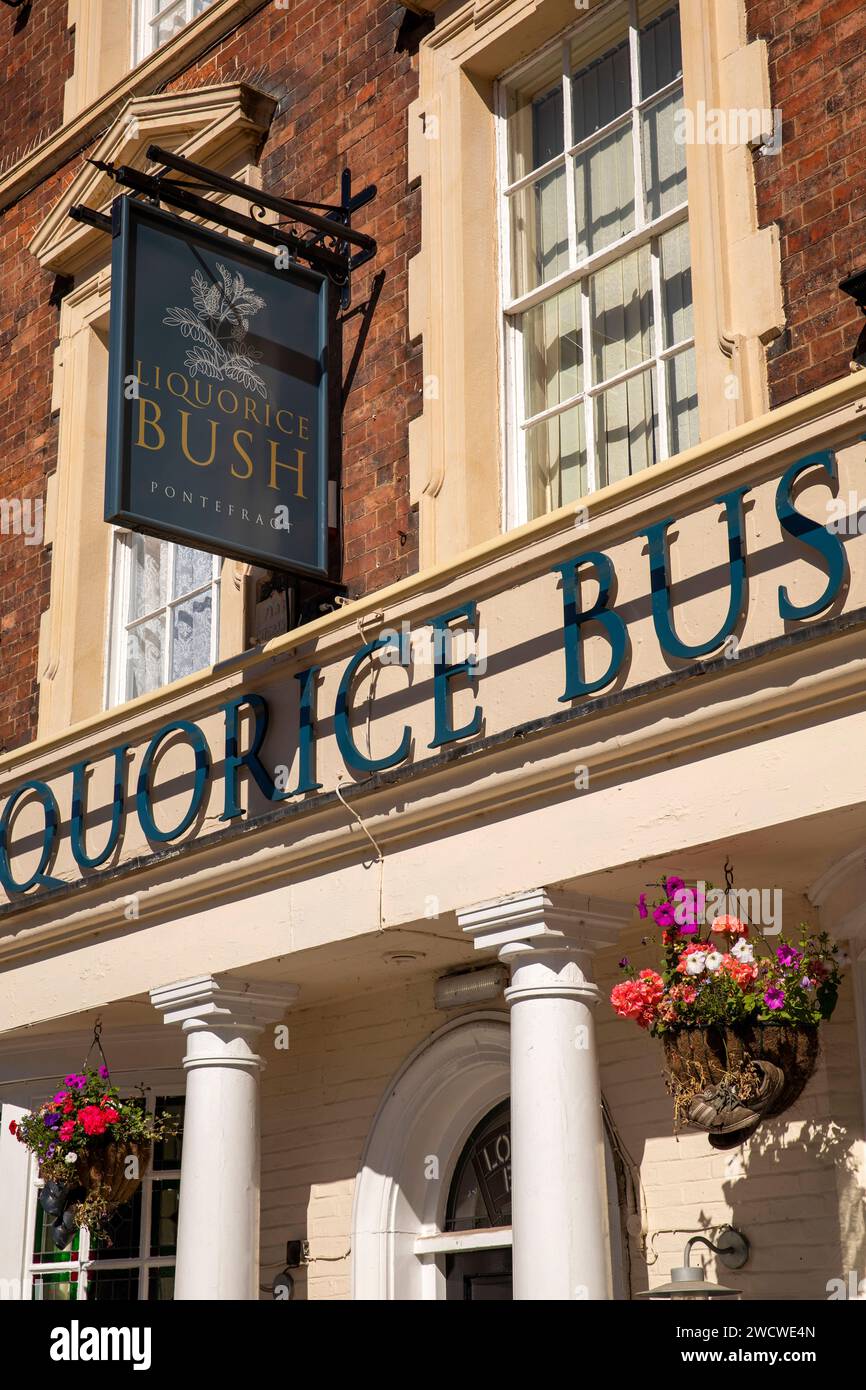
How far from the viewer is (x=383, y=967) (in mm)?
8586

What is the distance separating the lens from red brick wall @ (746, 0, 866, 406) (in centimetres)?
691

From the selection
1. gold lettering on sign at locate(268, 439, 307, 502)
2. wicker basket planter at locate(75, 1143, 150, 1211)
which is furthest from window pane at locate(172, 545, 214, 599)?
wicker basket planter at locate(75, 1143, 150, 1211)

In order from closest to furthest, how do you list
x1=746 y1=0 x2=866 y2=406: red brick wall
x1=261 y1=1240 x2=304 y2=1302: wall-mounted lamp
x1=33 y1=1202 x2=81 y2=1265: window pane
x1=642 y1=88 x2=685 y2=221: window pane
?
x1=746 y1=0 x2=866 y2=406: red brick wall
x1=642 y1=88 x2=685 y2=221: window pane
x1=261 y1=1240 x2=304 y2=1302: wall-mounted lamp
x1=33 y1=1202 x2=81 y2=1265: window pane

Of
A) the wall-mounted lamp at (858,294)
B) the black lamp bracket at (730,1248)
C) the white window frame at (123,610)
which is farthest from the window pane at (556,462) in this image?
the black lamp bracket at (730,1248)

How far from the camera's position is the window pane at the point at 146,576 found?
10.7 meters

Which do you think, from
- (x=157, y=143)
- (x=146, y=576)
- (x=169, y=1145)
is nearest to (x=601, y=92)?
(x=157, y=143)

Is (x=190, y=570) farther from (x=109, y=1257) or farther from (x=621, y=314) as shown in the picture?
(x=109, y=1257)

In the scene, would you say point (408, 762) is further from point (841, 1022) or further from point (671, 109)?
point (671, 109)

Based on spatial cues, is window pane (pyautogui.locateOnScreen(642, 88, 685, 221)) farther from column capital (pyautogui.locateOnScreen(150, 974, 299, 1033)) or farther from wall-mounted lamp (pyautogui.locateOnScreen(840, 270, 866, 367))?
column capital (pyautogui.locateOnScreen(150, 974, 299, 1033))

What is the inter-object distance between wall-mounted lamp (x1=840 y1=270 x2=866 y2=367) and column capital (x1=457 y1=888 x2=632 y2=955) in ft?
7.74

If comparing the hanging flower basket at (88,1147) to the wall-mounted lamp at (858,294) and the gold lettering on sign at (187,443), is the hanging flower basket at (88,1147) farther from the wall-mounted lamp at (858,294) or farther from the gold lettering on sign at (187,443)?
the wall-mounted lamp at (858,294)

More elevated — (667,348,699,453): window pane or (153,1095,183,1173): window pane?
(667,348,699,453): window pane

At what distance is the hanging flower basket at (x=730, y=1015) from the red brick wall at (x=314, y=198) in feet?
8.95

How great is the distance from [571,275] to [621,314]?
1.24 ft
